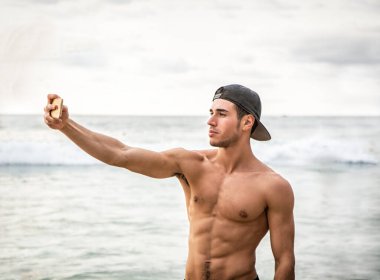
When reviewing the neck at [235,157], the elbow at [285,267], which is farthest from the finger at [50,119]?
the elbow at [285,267]

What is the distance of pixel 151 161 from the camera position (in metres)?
2.74

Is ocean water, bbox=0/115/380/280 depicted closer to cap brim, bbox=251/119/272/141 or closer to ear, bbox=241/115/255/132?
cap brim, bbox=251/119/272/141

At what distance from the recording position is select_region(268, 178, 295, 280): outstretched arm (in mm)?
2838

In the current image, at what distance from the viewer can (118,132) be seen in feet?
100

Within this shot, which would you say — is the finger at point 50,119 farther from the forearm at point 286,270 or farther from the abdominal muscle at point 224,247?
the forearm at point 286,270

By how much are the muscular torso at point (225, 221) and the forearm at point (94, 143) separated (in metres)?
0.43

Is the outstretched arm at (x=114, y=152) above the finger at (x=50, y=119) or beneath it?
beneath

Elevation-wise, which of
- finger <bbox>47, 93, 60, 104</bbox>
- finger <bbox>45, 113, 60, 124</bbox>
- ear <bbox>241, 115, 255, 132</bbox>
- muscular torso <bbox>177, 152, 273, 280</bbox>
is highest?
finger <bbox>47, 93, 60, 104</bbox>

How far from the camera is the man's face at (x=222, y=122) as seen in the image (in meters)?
2.83

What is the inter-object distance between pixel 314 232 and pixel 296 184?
504cm

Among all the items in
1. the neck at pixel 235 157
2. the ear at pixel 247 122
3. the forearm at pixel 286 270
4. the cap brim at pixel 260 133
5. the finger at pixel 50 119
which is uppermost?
the finger at pixel 50 119

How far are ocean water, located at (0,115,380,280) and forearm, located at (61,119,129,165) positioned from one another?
4188mm

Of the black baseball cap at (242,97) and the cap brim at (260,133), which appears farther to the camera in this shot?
the cap brim at (260,133)

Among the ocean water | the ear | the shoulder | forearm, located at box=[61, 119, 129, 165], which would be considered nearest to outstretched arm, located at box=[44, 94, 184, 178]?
forearm, located at box=[61, 119, 129, 165]
